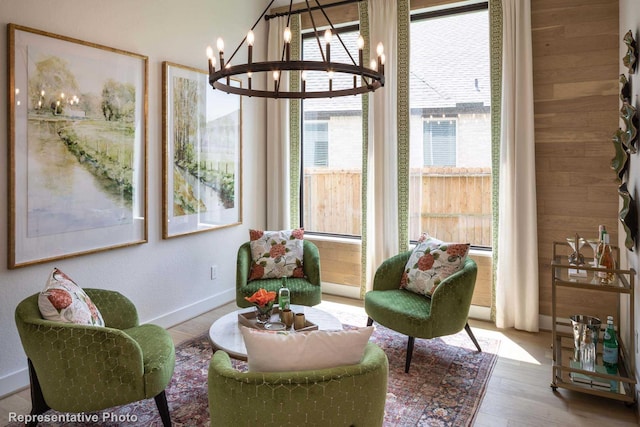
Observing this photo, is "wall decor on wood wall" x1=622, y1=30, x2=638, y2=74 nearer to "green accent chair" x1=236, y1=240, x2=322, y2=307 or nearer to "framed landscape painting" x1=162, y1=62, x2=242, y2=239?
"green accent chair" x1=236, y1=240, x2=322, y2=307

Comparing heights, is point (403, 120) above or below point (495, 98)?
below

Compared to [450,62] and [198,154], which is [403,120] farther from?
[198,154]

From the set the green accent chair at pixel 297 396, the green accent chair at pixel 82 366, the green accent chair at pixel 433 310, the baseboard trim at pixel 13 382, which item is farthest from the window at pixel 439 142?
the baseboard trim at pixel 13 382

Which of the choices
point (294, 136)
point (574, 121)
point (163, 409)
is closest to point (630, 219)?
point (574, 121)

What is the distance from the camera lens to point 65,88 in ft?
9.42

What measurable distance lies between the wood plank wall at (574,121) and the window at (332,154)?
1776 millimetres

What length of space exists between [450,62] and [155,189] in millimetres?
2951

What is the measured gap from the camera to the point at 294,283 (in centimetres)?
366

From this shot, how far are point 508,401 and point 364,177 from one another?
2.47 meters

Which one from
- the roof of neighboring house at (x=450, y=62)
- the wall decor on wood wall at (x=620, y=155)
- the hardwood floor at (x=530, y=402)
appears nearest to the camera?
the hardwood floor at (x=530, y=402)

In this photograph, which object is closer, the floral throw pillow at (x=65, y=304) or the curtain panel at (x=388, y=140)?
the floral throw pillow at (x=65, y=304)

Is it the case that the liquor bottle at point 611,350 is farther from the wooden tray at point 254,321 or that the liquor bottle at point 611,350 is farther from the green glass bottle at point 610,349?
the wooden tray at point 254,321

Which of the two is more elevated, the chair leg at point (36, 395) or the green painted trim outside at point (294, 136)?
the green painted trim outside at point (294, 136)

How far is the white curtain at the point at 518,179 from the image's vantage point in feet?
11.8
